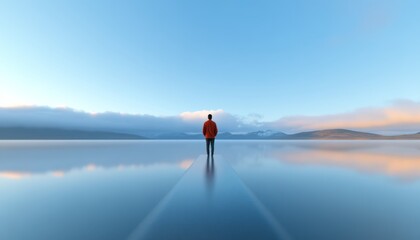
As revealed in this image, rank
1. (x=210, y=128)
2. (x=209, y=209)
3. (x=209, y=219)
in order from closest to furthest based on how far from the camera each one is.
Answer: (x=209, y=219)
(x=209, y=209)
(x=210, y=128)

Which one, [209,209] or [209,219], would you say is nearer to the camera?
[209,219]

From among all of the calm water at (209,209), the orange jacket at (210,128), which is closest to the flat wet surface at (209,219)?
the calm water at (209,209)

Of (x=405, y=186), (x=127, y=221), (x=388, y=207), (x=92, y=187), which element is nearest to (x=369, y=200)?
(x=388, y=207)

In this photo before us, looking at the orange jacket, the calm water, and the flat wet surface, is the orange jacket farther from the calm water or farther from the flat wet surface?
the flat wet surface

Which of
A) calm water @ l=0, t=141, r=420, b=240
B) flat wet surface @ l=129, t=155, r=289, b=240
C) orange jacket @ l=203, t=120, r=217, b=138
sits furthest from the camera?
orange jacket @ l=203, t=120, r=217, b=138

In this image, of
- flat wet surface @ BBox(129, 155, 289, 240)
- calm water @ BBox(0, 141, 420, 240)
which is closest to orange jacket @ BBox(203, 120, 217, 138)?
calm water @ BBox(0, 141, 420, 240)

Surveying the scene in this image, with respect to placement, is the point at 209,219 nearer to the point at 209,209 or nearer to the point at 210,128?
the point at 209,209

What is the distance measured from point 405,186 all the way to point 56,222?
10.1 metres

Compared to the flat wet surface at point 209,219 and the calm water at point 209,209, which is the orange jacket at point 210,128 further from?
the flat wet surface at point 209,219

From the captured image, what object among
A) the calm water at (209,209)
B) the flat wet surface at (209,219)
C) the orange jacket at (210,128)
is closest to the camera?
the flat wet surface at (209,219)

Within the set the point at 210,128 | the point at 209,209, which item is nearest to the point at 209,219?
the point at 209,209

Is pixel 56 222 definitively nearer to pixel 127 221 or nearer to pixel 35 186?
pixel 127 221

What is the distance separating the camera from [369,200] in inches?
226

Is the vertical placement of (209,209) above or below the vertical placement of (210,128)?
below
